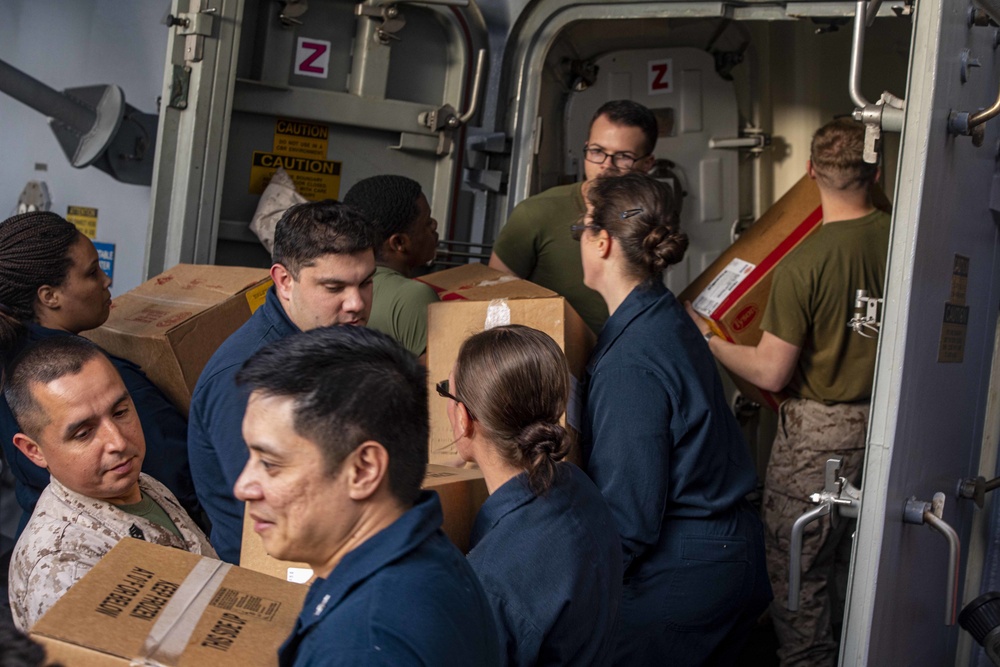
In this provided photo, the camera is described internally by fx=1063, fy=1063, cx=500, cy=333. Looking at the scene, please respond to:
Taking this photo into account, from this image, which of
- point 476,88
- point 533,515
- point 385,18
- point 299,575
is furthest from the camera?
point 476,88

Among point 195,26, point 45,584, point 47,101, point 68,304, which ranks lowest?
point 45,584

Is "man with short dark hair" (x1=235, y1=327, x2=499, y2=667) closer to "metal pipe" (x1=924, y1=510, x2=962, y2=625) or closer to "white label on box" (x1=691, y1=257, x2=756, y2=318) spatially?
"metal pipe" (x1=924, y1=510, x2=962, y2=625)

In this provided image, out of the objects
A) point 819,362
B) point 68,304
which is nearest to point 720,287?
point 819,362

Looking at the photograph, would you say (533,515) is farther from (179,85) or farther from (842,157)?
(179,85)

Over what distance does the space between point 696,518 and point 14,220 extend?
75.7 inches

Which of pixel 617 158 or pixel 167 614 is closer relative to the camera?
pixel 167 614

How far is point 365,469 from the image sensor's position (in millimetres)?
1298

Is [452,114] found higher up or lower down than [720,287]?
higher up

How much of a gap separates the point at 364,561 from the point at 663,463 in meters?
1.19

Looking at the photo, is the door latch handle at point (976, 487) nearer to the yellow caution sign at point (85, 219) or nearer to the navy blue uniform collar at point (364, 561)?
the navy blue uniform collar at point (364, 561)

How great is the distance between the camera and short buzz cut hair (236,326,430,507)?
129cm

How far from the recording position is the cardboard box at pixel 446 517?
6.56 feet

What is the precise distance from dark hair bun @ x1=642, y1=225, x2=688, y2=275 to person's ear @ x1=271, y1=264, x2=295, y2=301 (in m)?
0.83

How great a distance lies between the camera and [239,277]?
3.11 metres
